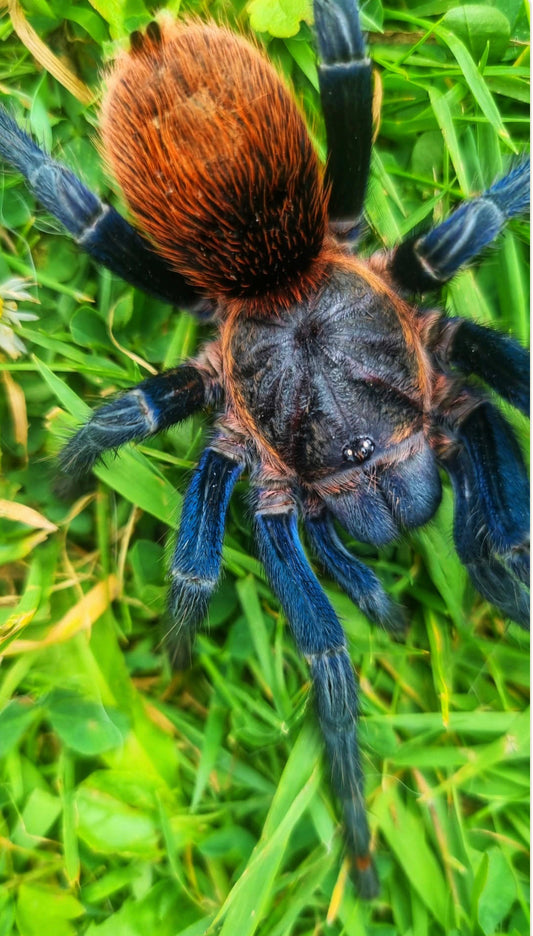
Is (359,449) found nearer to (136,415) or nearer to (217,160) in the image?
(136,415)

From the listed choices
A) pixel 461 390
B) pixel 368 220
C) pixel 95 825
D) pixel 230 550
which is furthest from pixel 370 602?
pixel 368 220

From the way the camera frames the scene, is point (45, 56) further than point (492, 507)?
Yes

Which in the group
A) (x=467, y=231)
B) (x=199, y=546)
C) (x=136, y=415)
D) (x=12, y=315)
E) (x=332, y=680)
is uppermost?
(x=12, y=315)

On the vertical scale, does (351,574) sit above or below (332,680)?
above

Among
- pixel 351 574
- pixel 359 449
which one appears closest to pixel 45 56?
pixel 359 449

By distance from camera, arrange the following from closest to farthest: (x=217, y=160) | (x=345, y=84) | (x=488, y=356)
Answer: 1. (x=217, y=160)
2. (x=345, y=84)
3. (x=488, y=356)

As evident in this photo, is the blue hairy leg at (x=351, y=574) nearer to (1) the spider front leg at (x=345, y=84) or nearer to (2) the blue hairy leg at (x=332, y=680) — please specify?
(2) the blue hairy leg at (x=332, y=680)

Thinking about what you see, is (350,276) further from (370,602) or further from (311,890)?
(311,890)
